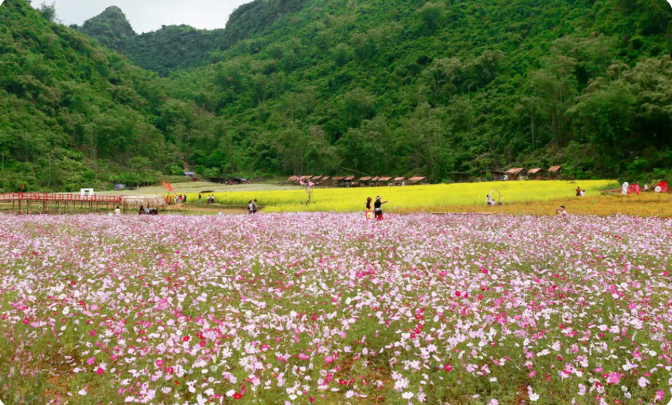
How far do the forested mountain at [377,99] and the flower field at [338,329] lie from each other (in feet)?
135

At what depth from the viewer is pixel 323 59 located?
151 metres

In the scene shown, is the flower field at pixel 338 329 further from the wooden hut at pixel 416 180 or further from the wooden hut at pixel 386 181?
the wooden hut at pixel 386 181

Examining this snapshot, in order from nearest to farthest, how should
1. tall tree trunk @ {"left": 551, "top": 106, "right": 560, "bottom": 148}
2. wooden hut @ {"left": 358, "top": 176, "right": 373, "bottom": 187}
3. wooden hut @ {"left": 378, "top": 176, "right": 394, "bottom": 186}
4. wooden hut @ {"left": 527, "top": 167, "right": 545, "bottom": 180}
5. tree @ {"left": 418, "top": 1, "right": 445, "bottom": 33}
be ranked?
wooden hut @ {"left": 527, "top": 167, "right": 545, "bottom": 180} → tall tree trunk @ {"left": 551, "top": 106, "right": 560, "bottom": 148} → wooden hut @ {"left": 378, "top": 176, "right": 394, "bottom": 186} → wooden hut @ {"left": 358, "top": 176, "right": 373, "bottom": 187} → tree @ {"left": 418, "top": 1, "right": 445, "bottom": 33}

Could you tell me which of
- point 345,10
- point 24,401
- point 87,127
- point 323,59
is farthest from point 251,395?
point 345,10

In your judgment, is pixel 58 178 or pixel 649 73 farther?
pixel 58 178

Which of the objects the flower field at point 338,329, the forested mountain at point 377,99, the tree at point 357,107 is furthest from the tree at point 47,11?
the flower field at point 338,329

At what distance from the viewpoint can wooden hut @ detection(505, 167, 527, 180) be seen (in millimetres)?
59772

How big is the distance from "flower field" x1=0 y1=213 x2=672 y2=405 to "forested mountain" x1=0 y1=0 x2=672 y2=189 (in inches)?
1622

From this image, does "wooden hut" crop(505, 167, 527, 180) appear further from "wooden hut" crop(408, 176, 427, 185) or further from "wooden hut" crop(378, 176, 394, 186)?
"wooden hut" crop(378, 176, 394, 186)

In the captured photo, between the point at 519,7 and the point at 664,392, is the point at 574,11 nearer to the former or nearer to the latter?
the point at 519,7

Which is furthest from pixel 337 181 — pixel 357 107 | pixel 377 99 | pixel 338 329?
pixel 338 329

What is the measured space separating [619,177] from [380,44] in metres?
103

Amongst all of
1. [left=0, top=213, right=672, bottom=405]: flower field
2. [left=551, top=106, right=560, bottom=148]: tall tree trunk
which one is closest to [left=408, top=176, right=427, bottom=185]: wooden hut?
[left=551, top=106, right=560, bottom=148]: tall tree trunk

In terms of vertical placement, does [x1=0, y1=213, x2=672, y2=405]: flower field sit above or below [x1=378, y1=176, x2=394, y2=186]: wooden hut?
below
